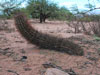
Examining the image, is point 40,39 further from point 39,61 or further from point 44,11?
point 44,11

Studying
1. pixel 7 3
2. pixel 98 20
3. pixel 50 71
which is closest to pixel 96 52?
pixel 50 71

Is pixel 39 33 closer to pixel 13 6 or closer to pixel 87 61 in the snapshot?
pixel 87 61

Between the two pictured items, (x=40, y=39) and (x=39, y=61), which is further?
(x=40, y=39)

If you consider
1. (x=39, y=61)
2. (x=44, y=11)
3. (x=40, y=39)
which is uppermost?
(x=44, y=11)

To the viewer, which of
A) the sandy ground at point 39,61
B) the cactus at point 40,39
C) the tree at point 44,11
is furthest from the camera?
the tree at point 44,11

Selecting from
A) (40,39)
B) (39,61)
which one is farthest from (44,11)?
(39,61)

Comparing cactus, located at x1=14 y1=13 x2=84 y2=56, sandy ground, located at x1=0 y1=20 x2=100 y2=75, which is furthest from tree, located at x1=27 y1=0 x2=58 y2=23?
sandy ground, located at x1=0 y1=20 x2=100 y2=75

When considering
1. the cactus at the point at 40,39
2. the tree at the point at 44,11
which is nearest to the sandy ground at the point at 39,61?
the cactus at the point at 40,39

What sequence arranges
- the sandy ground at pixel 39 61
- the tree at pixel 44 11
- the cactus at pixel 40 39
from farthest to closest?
the tree at pixel 44 11 < the cactus at pixel 40 39 < the sandy ground at pixel 39 61

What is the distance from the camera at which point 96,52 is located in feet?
13.1

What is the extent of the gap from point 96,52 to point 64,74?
166 centimetres

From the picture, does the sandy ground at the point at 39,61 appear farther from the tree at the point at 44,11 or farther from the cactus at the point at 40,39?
the tree at the point at 44,11

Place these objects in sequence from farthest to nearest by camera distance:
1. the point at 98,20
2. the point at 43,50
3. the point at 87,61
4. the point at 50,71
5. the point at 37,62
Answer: the point at 98,20 < the point at 43,50 < the point at 87,61 < the point at 37,62 < the point at 50,71

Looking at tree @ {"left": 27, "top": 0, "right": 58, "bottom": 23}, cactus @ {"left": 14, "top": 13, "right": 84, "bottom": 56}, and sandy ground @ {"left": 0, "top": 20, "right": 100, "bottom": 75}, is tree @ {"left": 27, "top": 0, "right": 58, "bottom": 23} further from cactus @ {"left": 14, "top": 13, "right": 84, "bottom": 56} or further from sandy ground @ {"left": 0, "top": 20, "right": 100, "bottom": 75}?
sandy ground @ {"left": 0, "top": 20, "right": 100, "bottom": 75}
